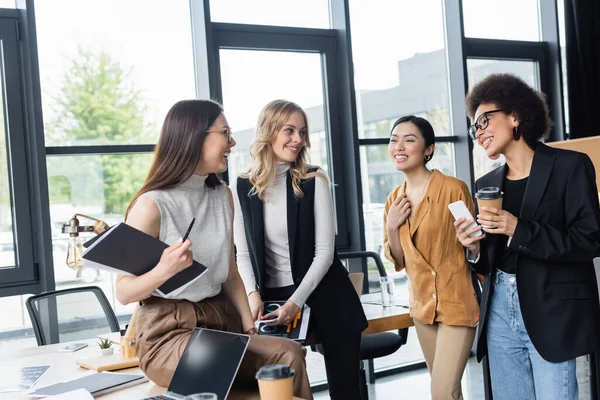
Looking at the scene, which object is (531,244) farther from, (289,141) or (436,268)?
(289,141)

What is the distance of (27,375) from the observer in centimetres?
224

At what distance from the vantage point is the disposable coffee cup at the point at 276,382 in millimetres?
1412

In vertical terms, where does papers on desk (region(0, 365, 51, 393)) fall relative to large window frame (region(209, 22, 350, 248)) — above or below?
below

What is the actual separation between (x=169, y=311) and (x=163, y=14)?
281 cm

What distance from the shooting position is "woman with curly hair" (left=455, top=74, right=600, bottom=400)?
207 centimetres

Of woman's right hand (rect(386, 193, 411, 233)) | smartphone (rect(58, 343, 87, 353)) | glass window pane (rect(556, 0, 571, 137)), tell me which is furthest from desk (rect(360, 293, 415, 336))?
glass window pane (rect(556, 0, 571, 137))

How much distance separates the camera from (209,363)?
1672mm

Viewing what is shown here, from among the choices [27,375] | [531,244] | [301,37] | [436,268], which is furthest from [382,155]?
[27,375]

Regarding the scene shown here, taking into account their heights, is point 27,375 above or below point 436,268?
below

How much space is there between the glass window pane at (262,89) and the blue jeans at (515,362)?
2377 millimetres

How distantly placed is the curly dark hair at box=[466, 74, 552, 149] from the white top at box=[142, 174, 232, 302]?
1010 mm

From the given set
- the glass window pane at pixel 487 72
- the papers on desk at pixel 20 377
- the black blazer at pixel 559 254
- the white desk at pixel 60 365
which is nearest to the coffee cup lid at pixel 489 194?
the black blazer at pixel 559 254

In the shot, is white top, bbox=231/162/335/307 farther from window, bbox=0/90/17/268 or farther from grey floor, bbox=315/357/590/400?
grey floor, bbox=315/357/590/400

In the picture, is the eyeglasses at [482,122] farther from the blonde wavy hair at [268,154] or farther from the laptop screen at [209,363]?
the laptop screen at [209,363]
